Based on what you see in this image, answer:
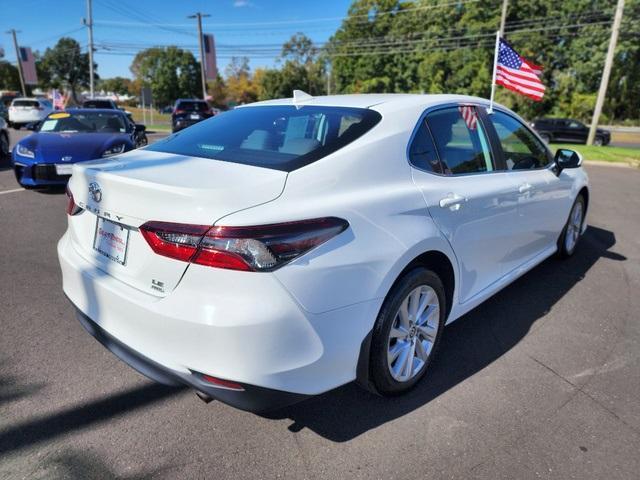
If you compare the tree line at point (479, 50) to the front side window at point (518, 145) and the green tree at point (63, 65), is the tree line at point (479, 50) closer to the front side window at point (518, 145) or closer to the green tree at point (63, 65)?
the front side window at point (518, 145)

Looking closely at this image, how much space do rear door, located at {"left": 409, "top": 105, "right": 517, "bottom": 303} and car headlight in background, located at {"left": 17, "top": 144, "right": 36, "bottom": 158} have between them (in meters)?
6.81

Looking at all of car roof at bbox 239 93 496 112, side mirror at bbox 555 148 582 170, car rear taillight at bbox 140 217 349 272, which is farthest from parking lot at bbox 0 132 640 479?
car roof at bbox 239 93 496 112

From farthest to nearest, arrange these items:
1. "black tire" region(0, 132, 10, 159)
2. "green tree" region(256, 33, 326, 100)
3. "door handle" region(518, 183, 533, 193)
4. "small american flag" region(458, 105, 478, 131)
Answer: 1. "green tree" region(256, 33, 326, 100)
2. "black tire" region(0, 132, 10, 159)
3. "door handle" region(518, 183, 533, 193)
4. "small american flag" region(458, 105, 478, 131)

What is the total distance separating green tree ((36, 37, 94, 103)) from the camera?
3366 inches

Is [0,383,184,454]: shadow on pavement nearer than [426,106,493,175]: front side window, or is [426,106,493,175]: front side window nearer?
[0,383,184,454]: shadow on pavement

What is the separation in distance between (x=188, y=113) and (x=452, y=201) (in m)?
21.7

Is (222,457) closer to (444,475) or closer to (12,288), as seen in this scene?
(444,475)

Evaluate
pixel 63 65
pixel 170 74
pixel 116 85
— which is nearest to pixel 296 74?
pixel 170 74

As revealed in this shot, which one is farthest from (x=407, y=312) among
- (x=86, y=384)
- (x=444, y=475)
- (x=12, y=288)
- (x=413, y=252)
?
(x=12, y=288)

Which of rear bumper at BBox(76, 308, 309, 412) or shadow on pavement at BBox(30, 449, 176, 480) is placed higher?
rear bumper at BBox(76, 308, 309, 412)

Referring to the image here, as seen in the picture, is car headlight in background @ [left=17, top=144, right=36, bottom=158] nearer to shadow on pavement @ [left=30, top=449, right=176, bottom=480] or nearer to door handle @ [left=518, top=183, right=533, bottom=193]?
shadow on pavement @ [left=30, top=449, right=176, bottom=480]

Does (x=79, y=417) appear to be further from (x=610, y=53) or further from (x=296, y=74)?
(x=296, y=74)

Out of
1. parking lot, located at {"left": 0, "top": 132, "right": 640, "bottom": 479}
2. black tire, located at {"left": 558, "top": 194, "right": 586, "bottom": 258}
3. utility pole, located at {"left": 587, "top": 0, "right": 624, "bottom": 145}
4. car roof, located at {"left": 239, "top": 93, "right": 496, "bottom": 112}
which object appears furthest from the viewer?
utility pole, located at {"left": 587, "top": 0, "right": 624, "bottom": 145}

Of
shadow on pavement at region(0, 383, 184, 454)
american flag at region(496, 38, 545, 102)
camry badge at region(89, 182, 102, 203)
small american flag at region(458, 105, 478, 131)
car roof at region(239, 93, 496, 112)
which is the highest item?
american flag at region(496, 38, 545, 102)
